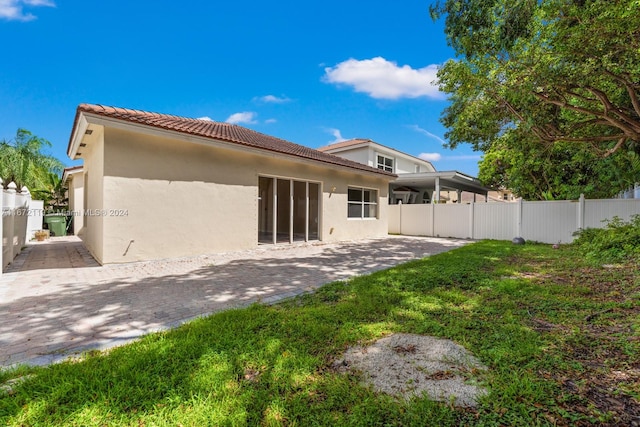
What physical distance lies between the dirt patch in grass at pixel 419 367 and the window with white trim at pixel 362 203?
10.7m

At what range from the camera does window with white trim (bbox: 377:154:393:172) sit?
2285 centimetres

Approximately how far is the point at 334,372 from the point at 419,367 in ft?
2.43

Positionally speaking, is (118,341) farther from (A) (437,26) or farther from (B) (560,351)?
(A) (437,26)

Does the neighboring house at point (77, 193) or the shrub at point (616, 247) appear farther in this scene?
the neighboring house at point (77, 193)

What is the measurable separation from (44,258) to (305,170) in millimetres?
8297

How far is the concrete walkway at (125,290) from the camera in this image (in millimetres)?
3226

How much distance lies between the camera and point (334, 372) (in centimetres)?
246

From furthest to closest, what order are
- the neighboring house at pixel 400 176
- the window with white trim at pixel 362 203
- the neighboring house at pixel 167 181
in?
the neighboring house at pixel 400 176 < the window with white trim at pixel 362 203 < the neighboring house at pixel 167 181

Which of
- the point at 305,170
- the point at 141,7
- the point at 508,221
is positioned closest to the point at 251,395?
the point at 305,170

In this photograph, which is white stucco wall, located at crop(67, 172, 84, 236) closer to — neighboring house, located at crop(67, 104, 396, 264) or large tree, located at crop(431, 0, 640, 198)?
neighboring house, located at crop(67, 104, 396, 264)

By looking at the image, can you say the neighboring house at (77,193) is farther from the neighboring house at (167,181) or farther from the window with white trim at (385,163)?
the window with white trim at (385,163)

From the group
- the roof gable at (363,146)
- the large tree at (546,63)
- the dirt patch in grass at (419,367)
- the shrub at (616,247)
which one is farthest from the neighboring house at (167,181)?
the roof gable at (363,146)

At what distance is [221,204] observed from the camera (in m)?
8.90

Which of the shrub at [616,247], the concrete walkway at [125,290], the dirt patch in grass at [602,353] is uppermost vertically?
the shrub at [616,247]
